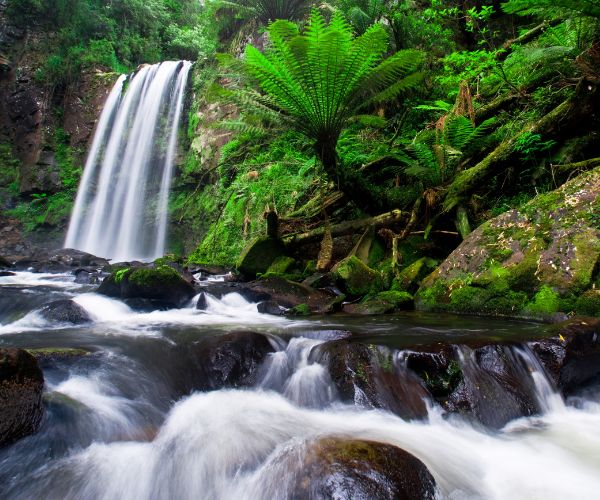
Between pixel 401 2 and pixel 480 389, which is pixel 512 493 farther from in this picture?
pixel 401 2

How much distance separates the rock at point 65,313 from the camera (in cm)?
469

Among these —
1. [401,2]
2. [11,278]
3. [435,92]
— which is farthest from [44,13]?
[435,92]

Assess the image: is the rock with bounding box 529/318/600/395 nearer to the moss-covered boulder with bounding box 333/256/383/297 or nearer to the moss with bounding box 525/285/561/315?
the moss with bounding box 525/285/561/315

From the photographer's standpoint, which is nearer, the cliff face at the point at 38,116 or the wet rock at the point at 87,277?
the wet rock at the point at 87,277

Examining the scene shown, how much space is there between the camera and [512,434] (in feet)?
8.21

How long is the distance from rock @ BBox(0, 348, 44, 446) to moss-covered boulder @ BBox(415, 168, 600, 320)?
12.8 ft

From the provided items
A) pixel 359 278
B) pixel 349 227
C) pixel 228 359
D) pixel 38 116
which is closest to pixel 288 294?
pixel 359 278

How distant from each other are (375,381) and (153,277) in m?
3.86

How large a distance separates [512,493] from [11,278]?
9.18 metres

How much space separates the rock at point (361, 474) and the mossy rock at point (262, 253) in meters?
5.11

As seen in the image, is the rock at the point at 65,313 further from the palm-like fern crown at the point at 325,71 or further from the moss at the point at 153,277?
the palm-like fern crown at the point at 325,71

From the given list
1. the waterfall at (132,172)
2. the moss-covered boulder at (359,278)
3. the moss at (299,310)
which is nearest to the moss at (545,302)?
the moss-covered boulder at (359,278)

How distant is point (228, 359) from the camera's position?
320 cm

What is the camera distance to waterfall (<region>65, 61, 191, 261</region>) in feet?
46.1
